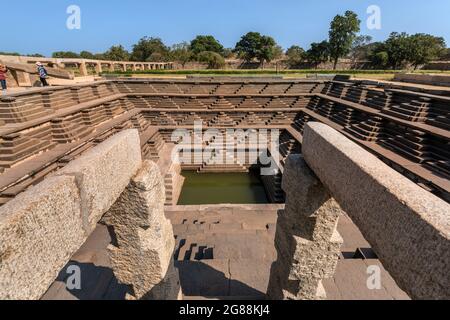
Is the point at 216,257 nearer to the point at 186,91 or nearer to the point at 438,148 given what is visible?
the point at 438,148

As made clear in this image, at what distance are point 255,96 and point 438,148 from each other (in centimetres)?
964

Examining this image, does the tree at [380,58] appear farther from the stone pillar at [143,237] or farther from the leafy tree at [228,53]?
the stone pillar at [143,237]

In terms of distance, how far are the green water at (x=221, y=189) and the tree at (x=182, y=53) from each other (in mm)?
27344

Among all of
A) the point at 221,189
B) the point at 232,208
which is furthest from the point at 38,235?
the point at 221,189

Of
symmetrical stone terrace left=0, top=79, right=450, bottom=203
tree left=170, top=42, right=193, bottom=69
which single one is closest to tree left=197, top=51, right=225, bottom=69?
tree left=170, top=42, right=193, bottom=69

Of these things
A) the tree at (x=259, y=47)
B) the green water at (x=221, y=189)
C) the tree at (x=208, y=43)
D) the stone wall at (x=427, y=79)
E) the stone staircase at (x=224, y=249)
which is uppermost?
the tree at (x=208, y=43)

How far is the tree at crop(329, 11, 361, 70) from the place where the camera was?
28141 millimetres

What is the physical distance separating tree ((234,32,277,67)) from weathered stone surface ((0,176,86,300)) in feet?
137

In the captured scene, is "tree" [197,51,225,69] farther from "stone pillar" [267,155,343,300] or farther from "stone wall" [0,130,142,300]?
"stone wall" [0,130,142,300]

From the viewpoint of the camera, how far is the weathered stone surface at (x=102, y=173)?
154 centimetres

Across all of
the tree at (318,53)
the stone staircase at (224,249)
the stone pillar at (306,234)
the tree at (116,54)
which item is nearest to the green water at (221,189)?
the stone staircase at (224,249)

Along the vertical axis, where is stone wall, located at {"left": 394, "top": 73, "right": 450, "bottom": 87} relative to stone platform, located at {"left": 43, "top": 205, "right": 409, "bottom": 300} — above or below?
above

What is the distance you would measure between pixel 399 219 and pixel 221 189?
32.2ft
